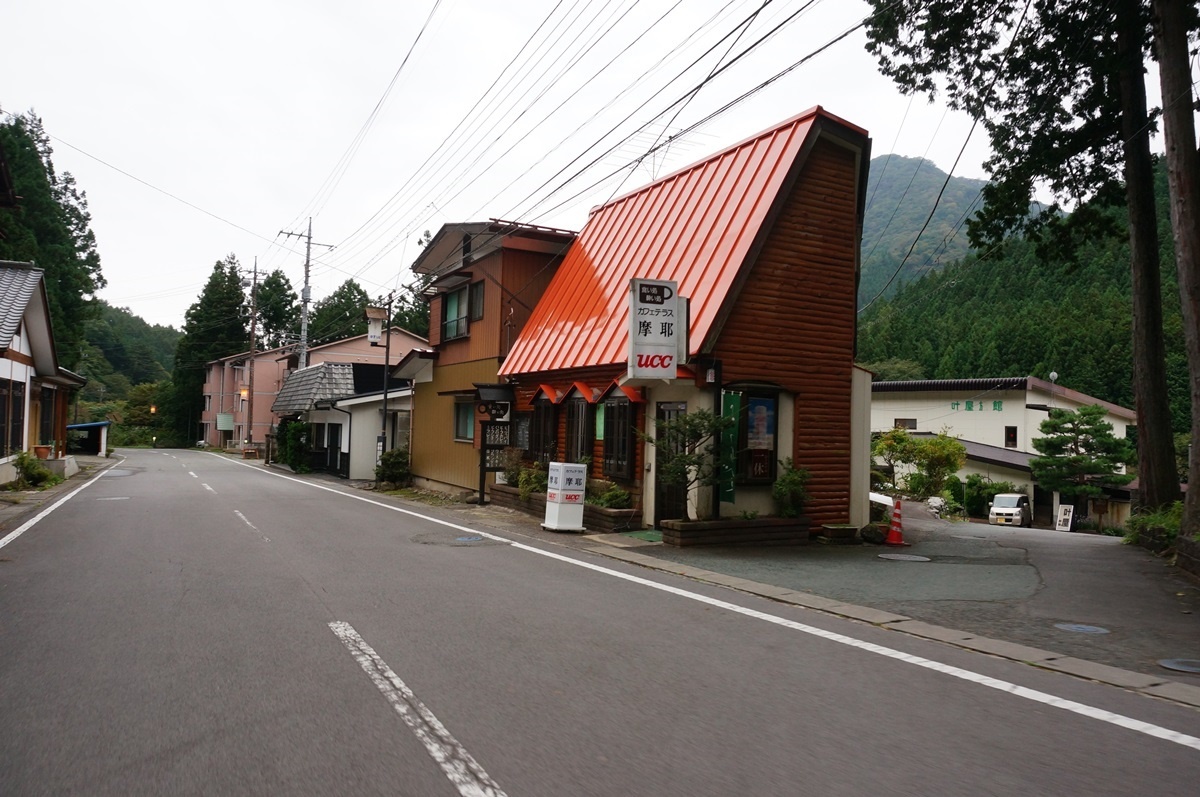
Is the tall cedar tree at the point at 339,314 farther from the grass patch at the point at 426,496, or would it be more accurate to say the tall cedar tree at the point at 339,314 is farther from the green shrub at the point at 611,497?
the green shrub at the point at 611,497

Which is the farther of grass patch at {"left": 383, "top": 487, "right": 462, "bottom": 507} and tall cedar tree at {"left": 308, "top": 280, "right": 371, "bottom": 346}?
tall cedar tree at {"left": 308, "top": 280, "right": 371, "bottom": 346}

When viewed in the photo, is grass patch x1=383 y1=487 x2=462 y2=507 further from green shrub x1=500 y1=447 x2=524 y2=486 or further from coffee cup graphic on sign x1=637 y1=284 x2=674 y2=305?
coffee cup graphic on sign x1=637 y1=284 x2=674 y2=305

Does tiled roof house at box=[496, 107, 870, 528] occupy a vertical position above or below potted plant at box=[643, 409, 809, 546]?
above

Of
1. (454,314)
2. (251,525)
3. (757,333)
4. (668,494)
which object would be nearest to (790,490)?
(668,494)

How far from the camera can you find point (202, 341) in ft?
247

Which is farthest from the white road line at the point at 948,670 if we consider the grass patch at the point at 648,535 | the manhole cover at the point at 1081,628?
the grass patch at the point at 648,535

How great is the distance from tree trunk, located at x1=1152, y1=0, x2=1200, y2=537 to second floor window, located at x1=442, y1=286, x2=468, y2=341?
16946mm

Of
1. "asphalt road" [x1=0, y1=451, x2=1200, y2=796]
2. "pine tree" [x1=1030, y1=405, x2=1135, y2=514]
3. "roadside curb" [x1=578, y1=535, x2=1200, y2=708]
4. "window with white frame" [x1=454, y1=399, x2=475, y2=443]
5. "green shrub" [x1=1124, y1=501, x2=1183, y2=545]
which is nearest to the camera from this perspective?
"asphalt road" [x1=0, y1=451, x2=1200, y2=796]

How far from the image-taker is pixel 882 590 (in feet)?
30.2

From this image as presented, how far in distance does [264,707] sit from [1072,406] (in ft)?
156

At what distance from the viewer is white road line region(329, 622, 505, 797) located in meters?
3.67

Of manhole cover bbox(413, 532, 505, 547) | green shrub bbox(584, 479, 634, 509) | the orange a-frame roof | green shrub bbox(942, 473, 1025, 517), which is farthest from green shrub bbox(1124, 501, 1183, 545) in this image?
green shrub bbox(942, 473, 1025, 517)

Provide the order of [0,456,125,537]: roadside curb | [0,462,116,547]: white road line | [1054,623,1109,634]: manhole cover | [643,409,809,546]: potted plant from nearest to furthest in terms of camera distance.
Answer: [1054,623,1109,634]: manhole cover, [0,462,116,547]: white road line, [643,409,809,546]: potted plant, [0,456,125,537]: roadside curb

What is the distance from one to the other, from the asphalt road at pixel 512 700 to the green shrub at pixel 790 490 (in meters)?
5.30
